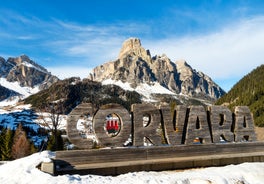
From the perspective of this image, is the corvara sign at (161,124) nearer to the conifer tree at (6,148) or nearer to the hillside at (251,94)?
the conifer tree at (6,148)

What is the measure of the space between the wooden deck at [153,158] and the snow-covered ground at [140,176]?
1.92 ft

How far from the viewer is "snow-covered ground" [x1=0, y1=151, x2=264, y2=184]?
12516mm

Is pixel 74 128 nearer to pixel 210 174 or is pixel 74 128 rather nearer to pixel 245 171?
pixel 210 174

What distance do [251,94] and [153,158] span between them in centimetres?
14558

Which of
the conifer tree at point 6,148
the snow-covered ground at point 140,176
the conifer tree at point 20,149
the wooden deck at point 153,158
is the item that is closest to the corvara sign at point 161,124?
the wooden deck at point 153,158

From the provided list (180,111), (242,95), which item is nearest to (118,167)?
(180,111)

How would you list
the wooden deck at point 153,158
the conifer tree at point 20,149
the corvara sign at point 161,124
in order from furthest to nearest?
the conifer tree at point 20,149 → the corvara sign at point 161,124 → the wooden deck at point 153,158

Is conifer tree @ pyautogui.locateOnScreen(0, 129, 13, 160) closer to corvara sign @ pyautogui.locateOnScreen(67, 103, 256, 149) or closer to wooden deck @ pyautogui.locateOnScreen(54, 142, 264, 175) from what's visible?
corvara sign @ pyautogui.locateOnScreen(67, 103, 256, 149)

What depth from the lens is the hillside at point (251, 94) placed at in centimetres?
13225

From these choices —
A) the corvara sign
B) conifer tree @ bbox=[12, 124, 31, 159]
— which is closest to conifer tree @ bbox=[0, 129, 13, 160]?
conifer tree @ bbox=[12, 124, 31, 159]

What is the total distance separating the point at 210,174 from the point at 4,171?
9.82m

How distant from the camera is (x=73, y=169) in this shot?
14.2m

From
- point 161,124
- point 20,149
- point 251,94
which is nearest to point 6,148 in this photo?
point 20,149

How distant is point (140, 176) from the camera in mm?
14391
